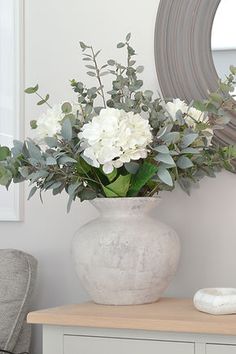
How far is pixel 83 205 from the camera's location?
252 cm

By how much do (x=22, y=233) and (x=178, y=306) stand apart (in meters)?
0.73

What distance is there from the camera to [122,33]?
2.48m

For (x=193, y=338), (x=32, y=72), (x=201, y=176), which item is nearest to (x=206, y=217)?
(x=201, y=176)

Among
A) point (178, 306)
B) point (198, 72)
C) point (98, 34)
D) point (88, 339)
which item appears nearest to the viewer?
point (88, 339)

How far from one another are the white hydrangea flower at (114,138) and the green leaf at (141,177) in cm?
6

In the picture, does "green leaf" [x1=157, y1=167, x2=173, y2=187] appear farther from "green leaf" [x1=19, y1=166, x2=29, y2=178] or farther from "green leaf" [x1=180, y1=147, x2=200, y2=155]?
"green leaf" [x1=19, y1=166, x2=29, y2=178]

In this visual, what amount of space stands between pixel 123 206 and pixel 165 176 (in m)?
0.16

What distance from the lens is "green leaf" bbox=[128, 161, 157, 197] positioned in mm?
2031

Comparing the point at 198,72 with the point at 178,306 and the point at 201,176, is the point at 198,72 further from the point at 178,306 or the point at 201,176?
the point at 178,306

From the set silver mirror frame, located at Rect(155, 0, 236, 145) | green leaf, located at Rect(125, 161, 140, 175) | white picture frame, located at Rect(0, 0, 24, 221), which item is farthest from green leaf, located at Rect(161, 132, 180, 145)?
white picture frame, located at Rect(0, 0, 24, 221)

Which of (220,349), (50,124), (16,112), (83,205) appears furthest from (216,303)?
(16,112)

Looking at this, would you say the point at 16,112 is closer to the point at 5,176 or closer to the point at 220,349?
the point at 5,176

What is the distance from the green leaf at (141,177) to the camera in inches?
80.0

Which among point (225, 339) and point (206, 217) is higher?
point (206, 217)
